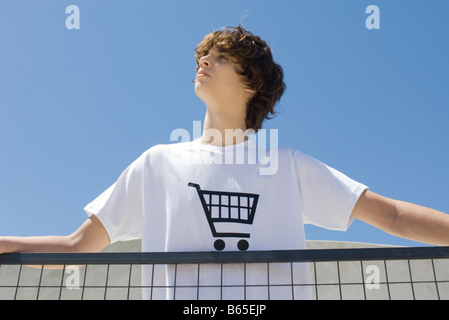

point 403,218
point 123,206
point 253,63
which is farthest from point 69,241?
point 403,218

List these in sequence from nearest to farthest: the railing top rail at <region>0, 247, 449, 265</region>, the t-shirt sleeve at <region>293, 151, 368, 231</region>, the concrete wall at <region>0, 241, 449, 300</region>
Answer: the railing top rail at <region>0, 247, 449, 265</region>
the t-shirt sleeve at <region>293, 151, 368, 231</region>
the concrete wall at <region>0, 241, 449, 300</region>

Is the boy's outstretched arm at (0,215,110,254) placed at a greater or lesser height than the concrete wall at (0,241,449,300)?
lesser

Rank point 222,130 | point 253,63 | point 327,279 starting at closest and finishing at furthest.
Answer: point 222,130 < point 253,63 < point 327,279

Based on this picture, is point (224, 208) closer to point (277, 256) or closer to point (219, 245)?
point (219, 245)

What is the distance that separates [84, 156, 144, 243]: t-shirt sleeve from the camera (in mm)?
2100

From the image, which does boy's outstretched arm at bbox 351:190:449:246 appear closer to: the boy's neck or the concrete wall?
the boy's neck

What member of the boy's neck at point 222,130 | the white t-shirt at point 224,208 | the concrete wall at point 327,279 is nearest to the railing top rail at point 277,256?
the white t-shirt at point 224,208

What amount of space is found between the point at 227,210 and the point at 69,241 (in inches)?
28.0

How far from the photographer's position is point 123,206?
2.15m

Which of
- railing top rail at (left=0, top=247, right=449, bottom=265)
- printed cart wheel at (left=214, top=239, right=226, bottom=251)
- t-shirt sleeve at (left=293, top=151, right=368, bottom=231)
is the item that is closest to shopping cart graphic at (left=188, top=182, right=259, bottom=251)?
printed cart wheel at (left=214, top=239, right=226, bottom=251)

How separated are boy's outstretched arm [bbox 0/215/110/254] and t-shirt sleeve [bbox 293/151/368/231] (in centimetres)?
94

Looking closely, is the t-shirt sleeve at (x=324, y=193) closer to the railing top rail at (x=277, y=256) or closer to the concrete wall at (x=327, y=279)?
the railing top rail at (x=277, y=256)
